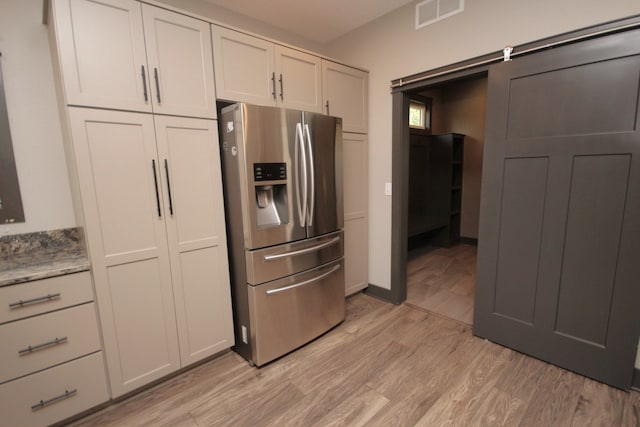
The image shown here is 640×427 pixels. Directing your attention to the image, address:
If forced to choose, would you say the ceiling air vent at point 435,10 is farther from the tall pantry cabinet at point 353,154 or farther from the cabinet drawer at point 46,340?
the cabinet drawer at point 46,340

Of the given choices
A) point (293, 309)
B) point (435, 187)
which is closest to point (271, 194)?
point (293, 309)

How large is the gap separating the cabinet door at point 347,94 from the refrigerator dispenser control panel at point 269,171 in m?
0.89

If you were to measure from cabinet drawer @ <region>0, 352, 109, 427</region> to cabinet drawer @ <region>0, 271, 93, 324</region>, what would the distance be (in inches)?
13.0

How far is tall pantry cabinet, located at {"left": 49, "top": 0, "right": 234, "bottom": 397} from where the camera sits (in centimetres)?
146

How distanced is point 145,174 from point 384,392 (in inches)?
77.6

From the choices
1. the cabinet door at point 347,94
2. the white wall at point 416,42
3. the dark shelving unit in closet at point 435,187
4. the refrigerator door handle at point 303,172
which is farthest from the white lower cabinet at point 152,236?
the dark shelving unit in closet at point 435,187

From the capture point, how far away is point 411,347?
222 centimetres

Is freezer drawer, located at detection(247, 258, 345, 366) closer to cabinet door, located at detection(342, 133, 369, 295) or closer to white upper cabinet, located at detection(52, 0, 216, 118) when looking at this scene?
cabinet door, located at detection(342, 133, 369, 295)

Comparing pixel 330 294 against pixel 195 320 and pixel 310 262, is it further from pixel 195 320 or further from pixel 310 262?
pixel 195 320

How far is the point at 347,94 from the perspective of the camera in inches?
105

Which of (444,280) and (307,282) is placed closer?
(307,282)

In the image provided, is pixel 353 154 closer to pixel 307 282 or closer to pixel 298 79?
pixel 298 79

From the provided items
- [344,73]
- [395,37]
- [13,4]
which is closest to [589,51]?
[395,37]

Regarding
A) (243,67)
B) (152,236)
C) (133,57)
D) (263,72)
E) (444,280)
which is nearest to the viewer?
(133,57)
